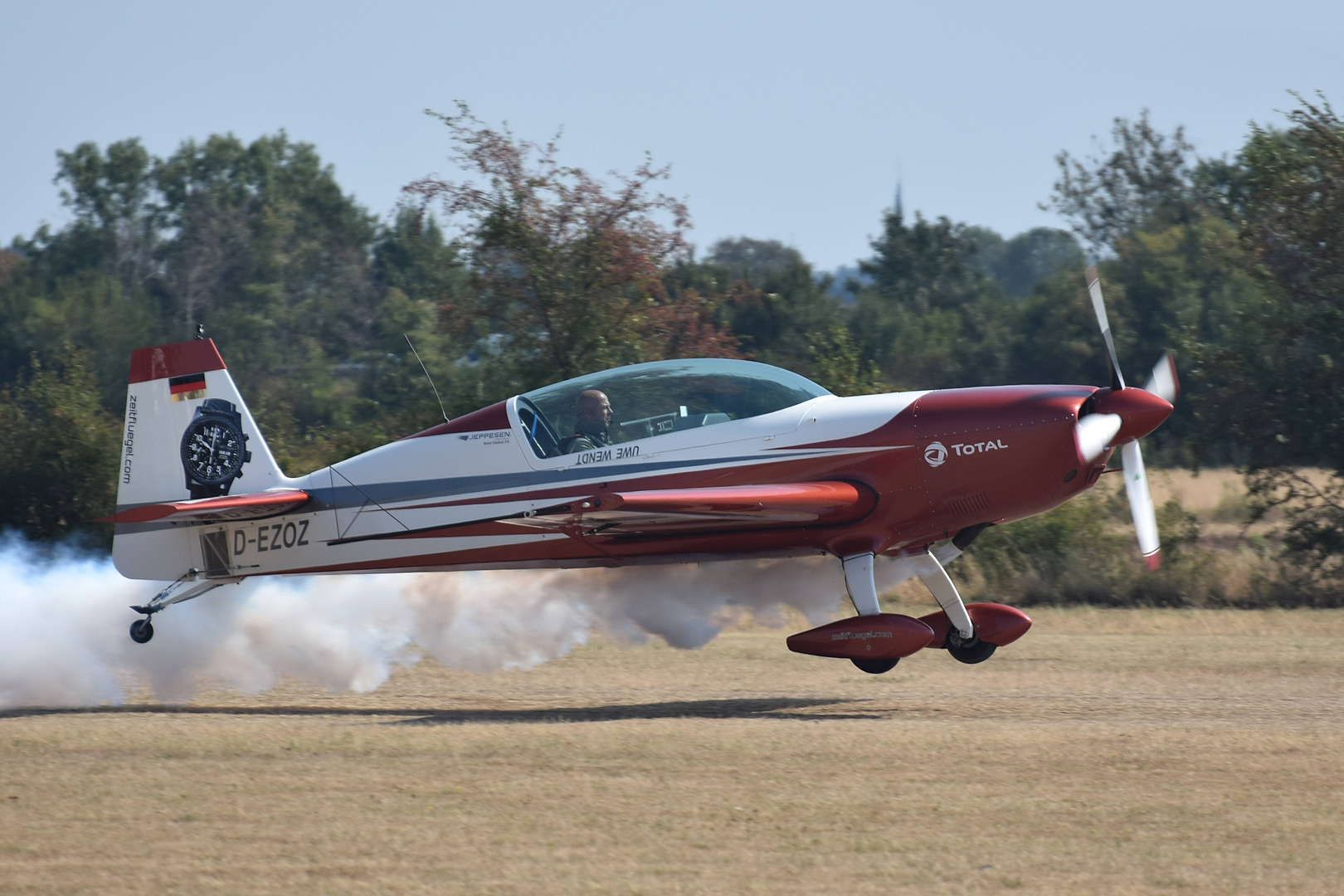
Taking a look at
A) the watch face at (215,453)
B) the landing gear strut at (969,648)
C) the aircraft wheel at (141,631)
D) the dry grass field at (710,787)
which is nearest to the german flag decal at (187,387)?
the watch face at (215,453)

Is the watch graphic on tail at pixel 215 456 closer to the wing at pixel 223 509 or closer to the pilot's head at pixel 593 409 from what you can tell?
the wing at pixel 223 509

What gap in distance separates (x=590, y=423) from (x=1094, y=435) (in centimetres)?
375

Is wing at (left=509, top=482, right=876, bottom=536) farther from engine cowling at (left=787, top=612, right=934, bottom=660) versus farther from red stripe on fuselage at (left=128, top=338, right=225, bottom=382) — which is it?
red stripe on fuselage at (left=128, top=338, right=225, bottom=382)

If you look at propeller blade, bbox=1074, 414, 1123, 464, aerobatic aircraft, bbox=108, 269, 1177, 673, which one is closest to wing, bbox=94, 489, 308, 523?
aerobatic aircraft, bbox=108, 269, 1177, 673

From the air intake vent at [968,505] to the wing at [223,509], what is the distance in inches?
202

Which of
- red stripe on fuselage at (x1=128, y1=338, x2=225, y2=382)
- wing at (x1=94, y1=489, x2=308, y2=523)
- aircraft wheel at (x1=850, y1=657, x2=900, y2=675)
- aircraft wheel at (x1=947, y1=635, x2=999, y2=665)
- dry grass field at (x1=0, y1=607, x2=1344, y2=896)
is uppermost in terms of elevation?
red stripe on fuselage at (x1=128, y1=338, x2=225, y2=382)

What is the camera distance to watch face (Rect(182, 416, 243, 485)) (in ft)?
36.9

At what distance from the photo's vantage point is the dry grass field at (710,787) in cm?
569

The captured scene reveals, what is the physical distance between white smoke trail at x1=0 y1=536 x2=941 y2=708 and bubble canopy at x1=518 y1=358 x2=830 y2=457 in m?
1.32

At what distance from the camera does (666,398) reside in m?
10.4

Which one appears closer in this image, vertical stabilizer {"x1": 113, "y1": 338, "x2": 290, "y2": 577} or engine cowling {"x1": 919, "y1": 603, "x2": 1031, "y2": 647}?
engine cowling {"x1": 919, "y1": 603, "x2": 1031, "y2": 647}

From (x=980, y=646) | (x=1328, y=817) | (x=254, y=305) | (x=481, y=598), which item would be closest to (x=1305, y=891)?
(x=1328, y=817)

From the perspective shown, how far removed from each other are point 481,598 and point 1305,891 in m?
7.10

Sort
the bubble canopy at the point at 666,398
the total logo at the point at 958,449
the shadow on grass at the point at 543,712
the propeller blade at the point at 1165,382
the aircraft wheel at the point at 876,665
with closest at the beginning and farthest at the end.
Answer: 1. the shadow on grass at the point at 543,712
2. the total logo at the point at 958,449
3. the bubble canopy at the point at 666,398
4. the aircraft wheel at the point at 876,665
5. the propeller blade at the point at 1165,382
